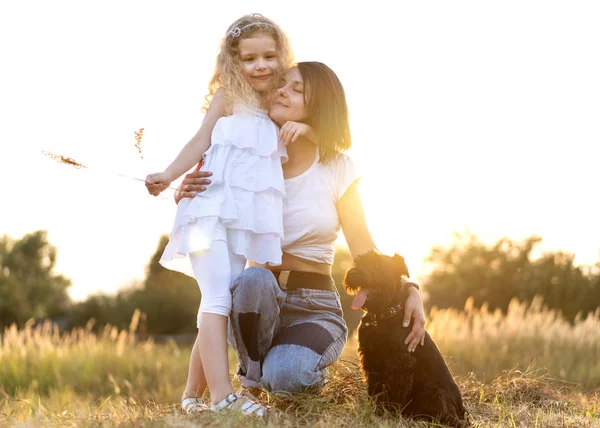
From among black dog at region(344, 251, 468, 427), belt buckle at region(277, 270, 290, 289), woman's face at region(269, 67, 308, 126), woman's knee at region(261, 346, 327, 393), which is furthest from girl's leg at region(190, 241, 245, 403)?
woman's face at region(269, 67, 308, 126)

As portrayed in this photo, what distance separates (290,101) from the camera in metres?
4.17

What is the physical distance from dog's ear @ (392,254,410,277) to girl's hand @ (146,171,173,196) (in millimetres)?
1307

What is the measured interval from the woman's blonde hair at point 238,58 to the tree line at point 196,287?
1249 cm

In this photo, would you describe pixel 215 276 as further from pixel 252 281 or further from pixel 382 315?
pixel 382 315

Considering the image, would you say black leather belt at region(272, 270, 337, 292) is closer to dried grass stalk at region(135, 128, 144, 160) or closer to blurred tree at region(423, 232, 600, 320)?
dried grass stalk at region(135, 128, 144, 160)

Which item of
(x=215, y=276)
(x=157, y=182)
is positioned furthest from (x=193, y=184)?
(x=215, y=276)

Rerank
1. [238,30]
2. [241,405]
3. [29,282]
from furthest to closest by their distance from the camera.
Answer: [29,282]
[238,30]
[241,405]

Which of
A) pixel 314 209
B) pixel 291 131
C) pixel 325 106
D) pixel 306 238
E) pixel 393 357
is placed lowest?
pixel 393 357

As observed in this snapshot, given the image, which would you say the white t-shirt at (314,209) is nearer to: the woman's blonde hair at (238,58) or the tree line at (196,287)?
the woman's blonde hair at (238,58)

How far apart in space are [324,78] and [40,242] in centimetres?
1871

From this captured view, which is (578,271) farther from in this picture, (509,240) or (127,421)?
(127,421)

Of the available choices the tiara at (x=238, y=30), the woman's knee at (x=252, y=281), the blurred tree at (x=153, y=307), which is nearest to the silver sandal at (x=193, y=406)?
the woman's knee at (x=252, y=281)

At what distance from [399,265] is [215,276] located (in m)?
0.98

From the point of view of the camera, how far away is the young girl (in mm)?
3855
